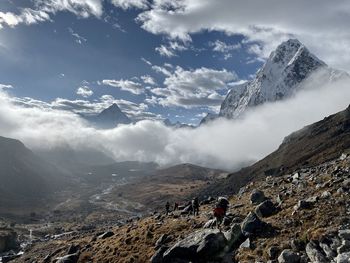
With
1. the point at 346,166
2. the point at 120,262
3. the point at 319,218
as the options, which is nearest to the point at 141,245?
the point at 120,262

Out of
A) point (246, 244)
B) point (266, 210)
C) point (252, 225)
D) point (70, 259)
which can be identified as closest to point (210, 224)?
point (266, 210)

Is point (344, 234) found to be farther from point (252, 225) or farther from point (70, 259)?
point (70, 259)

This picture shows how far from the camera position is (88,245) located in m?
80.2

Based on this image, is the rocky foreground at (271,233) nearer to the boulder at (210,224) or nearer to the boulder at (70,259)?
the boulder at (210,224)

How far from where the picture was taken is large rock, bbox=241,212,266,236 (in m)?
48.8

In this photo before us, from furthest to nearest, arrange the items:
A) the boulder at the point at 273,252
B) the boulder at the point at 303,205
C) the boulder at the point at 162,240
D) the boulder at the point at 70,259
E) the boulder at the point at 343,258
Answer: the boulder at the point at 70,259 < the boulder at the point at 162,240 < the boulder at the point at 303,205 < the boulder at the point at 273,252 < the boulder at the point at 343,258

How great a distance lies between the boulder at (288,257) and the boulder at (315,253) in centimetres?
116

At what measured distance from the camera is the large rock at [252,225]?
48.8m

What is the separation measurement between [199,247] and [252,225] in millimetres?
6674

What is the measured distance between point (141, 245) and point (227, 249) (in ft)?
62.7

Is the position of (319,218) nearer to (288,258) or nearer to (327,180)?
(288,258)

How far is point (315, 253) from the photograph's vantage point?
129ft

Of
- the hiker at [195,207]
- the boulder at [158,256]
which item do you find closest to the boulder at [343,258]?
the boulder at [158,256]

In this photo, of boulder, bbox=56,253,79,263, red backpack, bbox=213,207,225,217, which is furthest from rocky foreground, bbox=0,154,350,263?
boulder, bbox=56,253,79,263
